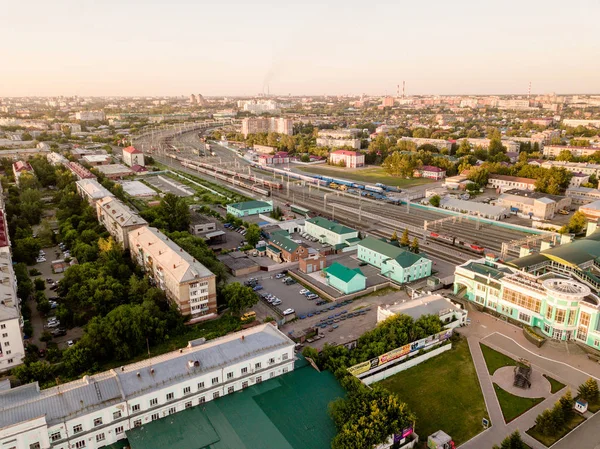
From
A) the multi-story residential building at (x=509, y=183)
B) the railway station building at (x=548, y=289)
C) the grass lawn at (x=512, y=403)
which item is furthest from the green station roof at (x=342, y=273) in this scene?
the multi-story residential building at (x=509, y=183)

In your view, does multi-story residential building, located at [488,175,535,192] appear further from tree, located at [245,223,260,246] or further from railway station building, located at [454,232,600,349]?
tree, located at [245,223,260,246]

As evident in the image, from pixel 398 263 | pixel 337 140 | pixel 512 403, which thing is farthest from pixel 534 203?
pixel 337 140

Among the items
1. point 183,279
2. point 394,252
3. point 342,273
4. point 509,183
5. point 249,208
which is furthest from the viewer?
point 509,183

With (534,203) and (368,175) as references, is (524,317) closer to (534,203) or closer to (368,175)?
(534,203)

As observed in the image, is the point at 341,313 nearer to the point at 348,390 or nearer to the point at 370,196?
the point at 348,390

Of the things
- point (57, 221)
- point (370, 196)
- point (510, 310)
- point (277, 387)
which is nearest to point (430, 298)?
point (510, 310)

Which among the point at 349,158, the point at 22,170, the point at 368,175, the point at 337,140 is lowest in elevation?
the point at 368,175

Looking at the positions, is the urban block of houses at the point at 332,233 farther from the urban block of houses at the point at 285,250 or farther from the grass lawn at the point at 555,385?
the grass lawn at the point at 555,385
